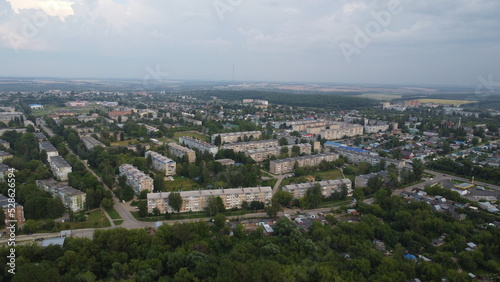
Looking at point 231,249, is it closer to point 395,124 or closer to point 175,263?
point 175,263

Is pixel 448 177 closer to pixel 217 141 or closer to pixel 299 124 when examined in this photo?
pixel 217 141

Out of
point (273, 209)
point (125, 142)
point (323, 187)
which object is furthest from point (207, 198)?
point (125, 142)

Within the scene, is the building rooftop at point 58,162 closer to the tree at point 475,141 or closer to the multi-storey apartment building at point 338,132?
the multi-storey apartment building at point 338,132

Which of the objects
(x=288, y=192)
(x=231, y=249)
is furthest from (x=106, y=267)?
(x=288, y=192)

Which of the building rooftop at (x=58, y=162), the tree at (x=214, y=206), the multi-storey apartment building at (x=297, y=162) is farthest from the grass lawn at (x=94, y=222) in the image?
the multi-storey apartment building at (x=297, y=162)

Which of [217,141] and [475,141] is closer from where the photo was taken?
[217,141]
